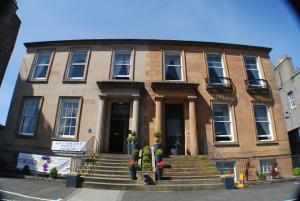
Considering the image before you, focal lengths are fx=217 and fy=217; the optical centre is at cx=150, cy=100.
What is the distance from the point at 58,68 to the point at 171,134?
10.3 m

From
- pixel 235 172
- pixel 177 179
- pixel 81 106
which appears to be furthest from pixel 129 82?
pixel 235 172

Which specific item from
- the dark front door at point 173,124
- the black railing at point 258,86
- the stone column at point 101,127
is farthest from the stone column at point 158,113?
the black railing at point 258,86

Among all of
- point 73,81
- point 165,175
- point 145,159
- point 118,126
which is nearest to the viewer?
point 165,175

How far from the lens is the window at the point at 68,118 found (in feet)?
51.2

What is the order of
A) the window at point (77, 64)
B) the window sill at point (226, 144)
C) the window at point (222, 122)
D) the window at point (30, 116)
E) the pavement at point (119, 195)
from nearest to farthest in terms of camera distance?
the pavement at point (119, 195)
the window sill at point (226, 144)
the window at point (222, 122)
the window at point (30, 116)
the window at point (77, 64)

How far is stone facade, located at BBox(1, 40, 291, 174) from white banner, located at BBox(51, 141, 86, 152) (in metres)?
0.47

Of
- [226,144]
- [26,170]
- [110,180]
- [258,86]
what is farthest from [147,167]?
[258,86]

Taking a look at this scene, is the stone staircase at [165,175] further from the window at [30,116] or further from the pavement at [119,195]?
the window at [30,116]

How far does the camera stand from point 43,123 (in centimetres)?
1571

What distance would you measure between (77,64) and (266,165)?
16089 millimetres

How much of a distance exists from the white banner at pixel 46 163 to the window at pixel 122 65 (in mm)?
7205

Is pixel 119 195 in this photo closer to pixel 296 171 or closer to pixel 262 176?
pixel 262 176

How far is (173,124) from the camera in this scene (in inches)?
638

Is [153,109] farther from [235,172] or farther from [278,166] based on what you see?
[278,166]
